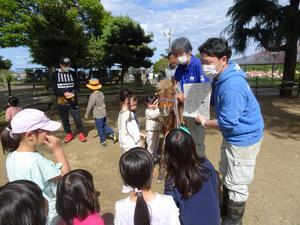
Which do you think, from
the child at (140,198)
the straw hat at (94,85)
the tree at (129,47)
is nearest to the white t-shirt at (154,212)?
the child at (140,198)

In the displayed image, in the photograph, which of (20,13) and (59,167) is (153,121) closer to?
(59,167)

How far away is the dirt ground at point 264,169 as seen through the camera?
355 centimetres

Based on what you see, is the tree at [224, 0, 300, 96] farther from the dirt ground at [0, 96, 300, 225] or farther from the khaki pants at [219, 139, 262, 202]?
the khaki pants at [219, 139, 262, 202]

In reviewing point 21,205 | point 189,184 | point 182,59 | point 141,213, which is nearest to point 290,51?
point 182,59

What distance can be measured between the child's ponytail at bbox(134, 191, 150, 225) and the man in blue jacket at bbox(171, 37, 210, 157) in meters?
1.77

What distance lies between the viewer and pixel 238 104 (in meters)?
2.59

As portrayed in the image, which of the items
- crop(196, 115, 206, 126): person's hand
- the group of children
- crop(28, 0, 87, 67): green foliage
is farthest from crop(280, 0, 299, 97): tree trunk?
the group of children

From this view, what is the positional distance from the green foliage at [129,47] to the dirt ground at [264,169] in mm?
11261

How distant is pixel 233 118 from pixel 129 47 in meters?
17.0

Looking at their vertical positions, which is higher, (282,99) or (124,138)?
(124,138)

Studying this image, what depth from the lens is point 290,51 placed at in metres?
12.0

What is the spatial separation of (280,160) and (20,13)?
27839 millimetres

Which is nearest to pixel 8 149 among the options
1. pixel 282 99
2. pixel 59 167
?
pixel 59 167

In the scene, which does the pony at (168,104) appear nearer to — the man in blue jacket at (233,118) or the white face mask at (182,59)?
the white face mask at (182,59)
